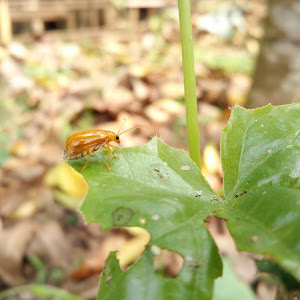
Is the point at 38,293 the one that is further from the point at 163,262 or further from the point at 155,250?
the point at 155,250

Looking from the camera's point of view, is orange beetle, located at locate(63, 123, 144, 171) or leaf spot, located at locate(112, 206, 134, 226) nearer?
leaf spot, located at locate(112, 206, 134, 226)

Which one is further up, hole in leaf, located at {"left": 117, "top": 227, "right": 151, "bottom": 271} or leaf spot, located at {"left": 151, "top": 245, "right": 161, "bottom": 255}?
leaf spot, located at {"left": 151, "top": 245, "right": 161, "bottom": 255}

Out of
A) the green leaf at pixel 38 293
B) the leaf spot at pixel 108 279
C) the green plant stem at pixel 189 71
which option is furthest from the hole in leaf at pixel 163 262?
the green leaf at pixel 38 293

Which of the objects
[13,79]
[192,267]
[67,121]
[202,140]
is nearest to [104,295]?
[192,267]

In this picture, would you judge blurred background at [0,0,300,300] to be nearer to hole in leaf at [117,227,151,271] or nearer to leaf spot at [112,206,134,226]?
hole in leaf at [117,227,151,271]

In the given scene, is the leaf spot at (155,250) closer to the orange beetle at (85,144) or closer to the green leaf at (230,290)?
the orange beetle at (85,144)

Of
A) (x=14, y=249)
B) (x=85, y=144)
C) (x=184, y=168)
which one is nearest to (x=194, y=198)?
(x=184, y=168)

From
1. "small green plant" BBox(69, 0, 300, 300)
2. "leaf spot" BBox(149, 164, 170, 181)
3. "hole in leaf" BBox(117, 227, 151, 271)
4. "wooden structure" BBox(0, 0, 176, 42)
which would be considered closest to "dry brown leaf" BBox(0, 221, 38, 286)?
"hole in leaf" BBox(117, 227, 151, 271)

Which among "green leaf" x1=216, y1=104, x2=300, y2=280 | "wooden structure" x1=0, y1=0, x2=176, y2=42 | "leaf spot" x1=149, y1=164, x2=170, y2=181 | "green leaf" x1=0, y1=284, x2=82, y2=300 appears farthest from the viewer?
"wooden structure" x1=0, y1=0, x2=176, y2=42

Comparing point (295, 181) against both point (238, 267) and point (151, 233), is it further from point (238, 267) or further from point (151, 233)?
point (238, 267)
